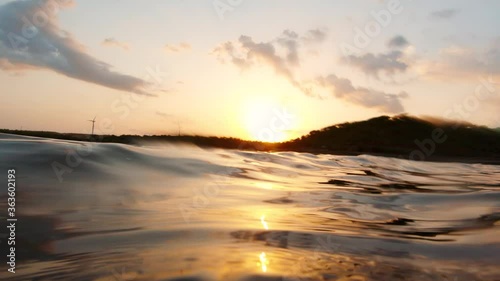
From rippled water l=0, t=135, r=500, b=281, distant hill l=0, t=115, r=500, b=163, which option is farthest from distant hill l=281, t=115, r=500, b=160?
rippled water l=0, t=135, r=500, b=281

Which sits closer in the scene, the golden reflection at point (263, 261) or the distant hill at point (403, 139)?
the golden reflection at point (263, 261)

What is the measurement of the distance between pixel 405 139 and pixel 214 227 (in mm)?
38663

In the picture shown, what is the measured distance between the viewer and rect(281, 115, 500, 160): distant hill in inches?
1404

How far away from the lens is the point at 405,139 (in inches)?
1524

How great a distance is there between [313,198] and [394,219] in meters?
1.35

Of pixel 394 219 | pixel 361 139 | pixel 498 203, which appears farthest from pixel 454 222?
pixel 361 139

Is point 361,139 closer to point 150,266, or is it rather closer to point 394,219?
point 394,219

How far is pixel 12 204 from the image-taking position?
3.12m

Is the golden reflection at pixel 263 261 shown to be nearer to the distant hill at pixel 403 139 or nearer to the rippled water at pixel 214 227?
the rippled water at pixel 214 227

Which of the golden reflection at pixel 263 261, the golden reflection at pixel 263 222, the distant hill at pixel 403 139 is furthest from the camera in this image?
the distant hill at pixel 403 139

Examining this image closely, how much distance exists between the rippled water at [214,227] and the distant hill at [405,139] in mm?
29210

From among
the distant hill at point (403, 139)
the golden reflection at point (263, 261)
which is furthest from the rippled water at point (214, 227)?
the distant hill at point (403, 139)

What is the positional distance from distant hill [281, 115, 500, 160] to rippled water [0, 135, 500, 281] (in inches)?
1150

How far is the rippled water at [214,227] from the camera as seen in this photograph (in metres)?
2.06
